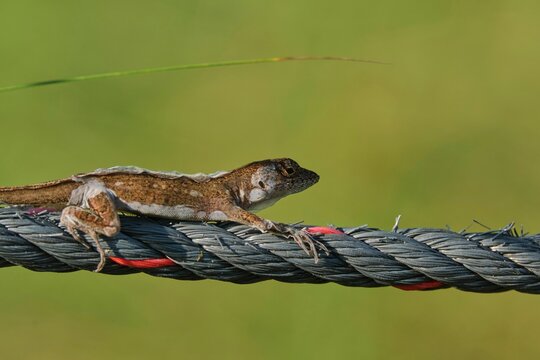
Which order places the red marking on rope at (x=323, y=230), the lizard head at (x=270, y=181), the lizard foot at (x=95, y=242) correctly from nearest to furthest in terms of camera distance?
the lizard foot at (x=95, y=242) < the red marking on rope at (x=323, y=230) < the lizard head at (x=270, y=181)

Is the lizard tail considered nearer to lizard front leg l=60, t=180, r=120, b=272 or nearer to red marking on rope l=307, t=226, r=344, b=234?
lizard front leg l=60, t=180, r=120, b=272

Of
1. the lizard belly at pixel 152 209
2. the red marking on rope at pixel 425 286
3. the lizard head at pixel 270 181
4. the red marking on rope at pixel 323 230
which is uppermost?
the lizard head at pixel 270 181

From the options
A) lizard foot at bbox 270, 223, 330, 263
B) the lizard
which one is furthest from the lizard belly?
lizard foot at bbox 270, 223, 330, 263

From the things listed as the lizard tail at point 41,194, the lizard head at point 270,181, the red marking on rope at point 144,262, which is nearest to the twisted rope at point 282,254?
the red marking on rope at point 144,262

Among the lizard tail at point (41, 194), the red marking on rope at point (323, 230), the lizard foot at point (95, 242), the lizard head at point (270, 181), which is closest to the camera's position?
the lizard foot at point (95, 242)

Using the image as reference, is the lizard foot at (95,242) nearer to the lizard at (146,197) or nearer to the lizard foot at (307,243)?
the lizard at (146,197)

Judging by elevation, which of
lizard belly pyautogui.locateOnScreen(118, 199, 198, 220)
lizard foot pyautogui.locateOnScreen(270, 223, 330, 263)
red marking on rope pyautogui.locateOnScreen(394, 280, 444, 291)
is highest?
lizard belly pyautogui.locateOnScreen(118, 199, 198, 220)
